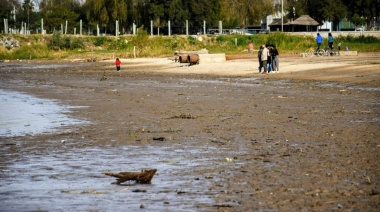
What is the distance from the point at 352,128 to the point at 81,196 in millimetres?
8238

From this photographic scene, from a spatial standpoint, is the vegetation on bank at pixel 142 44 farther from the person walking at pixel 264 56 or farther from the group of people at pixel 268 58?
the person walking at pixel 264 56

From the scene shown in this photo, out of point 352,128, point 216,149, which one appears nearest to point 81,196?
point 216,149

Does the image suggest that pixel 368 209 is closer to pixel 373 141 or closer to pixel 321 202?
pixel 321 202

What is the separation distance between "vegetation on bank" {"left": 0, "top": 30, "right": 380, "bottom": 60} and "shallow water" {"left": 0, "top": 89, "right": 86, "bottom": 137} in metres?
41.8

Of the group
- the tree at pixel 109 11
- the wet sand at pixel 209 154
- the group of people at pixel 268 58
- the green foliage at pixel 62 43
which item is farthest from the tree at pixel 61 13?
the wet sand at pixel 209 154

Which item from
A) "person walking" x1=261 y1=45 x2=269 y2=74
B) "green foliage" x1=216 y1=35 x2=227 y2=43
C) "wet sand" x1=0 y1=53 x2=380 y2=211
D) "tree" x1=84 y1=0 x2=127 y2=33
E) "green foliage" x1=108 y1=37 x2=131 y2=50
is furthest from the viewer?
"tree" x1=84 y1=0 x2=127 y2=33

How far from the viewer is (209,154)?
42.9 feet

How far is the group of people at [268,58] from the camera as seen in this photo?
37.5 metres

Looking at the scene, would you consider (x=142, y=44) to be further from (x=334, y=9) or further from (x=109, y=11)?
(x=334, y=9)

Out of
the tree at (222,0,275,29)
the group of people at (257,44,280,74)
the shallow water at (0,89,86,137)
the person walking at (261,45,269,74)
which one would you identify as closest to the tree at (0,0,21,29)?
the tree at (222,0,275,29)

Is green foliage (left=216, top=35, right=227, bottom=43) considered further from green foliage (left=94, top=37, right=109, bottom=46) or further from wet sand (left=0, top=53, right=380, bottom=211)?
wet sand (left=0, top=53, right=380, bottom=211)

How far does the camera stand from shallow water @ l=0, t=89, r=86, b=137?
1748 cm

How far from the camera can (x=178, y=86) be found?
1282 inches

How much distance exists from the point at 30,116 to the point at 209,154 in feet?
29.5
